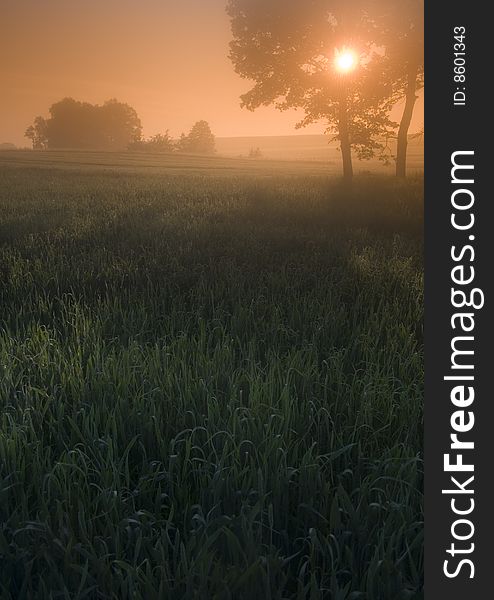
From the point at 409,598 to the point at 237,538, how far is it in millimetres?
668

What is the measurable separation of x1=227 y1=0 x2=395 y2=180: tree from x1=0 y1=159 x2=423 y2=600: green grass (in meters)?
15.1

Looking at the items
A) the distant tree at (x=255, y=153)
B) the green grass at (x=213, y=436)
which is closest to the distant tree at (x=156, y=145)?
the distant tree at (x=255, y=153)

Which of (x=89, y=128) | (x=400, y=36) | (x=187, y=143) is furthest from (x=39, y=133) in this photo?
(x=400, y=36)

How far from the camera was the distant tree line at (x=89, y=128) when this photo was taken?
1510 inches

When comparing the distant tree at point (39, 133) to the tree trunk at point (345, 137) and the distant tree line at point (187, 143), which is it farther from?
the tree trunk at point (345, 137)

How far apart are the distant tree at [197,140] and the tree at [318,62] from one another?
37.0 meters

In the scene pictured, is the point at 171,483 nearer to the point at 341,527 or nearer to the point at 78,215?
the point at 341,527

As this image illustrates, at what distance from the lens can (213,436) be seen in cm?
279

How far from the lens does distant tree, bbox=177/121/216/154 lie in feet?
193

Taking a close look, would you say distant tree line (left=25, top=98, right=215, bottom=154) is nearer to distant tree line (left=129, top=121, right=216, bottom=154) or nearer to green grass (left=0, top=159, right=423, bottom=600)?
distant tree line (left=129, top=121, right=216, bottom=154)

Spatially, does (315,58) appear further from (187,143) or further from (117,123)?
(187,143)

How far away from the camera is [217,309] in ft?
17.4

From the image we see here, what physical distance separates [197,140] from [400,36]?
44705 millimetres

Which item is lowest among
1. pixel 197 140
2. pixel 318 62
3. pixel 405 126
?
pixel 405 126
